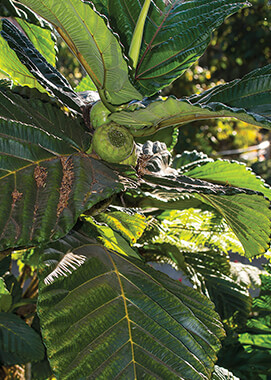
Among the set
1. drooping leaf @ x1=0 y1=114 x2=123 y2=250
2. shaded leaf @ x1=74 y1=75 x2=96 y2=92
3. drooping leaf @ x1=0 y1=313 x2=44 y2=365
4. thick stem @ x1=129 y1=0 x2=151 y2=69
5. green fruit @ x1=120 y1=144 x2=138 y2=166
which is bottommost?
drooping leaf @ x1=0 y1=313 x2=44 y2=365

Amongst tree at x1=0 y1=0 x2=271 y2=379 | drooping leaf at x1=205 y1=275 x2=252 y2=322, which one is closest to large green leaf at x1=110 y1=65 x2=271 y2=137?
tree at x1=0 y1=0 x2=271 y2=379

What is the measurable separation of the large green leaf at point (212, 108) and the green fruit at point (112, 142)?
0.05 ft

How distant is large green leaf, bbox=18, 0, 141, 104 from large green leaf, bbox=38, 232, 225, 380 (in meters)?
0.23

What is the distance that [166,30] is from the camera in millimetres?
636

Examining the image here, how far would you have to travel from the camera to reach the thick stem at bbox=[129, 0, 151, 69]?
22.9 inches

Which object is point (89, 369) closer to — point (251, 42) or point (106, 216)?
point (106, 216)

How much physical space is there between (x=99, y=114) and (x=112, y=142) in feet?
0.21

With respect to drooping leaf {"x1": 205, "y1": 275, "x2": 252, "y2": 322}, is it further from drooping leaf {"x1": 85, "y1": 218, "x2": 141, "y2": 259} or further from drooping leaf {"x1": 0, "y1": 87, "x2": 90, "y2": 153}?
drooping leaf {"x1": 0, "y1": 87, "x2": 90, "y2": 153}

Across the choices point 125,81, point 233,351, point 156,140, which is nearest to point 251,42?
point 233,351

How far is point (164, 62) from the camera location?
2.07 ft

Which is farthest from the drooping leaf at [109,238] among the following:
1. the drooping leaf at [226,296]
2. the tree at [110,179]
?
the drooping leaf at [226,296]

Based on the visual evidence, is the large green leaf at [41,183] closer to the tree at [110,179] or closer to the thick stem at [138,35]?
the tree at [110,179]

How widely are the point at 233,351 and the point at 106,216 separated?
1.02 metres

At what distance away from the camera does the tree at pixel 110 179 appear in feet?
1.54
